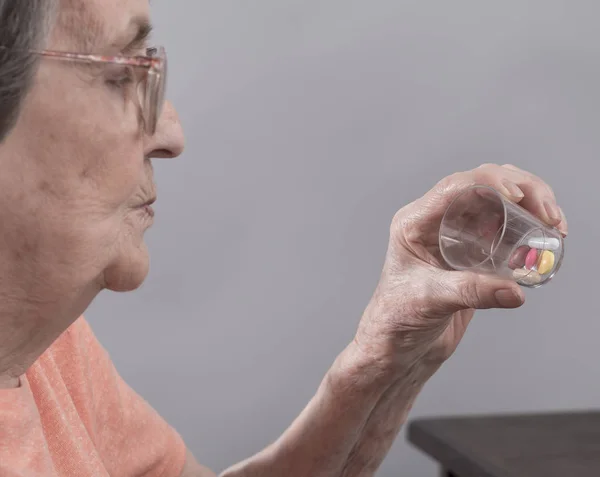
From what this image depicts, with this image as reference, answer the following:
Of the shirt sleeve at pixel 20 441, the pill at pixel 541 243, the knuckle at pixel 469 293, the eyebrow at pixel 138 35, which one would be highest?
the eyebrow at pixel 138 35

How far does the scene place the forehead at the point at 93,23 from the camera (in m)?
0.86

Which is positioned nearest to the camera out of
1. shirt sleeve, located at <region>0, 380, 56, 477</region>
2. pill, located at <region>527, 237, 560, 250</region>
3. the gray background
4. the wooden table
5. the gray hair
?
the gray hair

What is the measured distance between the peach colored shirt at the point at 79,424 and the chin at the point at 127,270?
0.51 feet

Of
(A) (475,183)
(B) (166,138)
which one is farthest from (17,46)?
(A) (475,183)

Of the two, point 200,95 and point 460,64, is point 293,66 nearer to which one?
point 200,95

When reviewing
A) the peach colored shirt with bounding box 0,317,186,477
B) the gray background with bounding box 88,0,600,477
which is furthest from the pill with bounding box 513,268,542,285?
the gray background with bounding box 88,0,600,477

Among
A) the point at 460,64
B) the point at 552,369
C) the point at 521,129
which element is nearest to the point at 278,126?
the point at 460,64

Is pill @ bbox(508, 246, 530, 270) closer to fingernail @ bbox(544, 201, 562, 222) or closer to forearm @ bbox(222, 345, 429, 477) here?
fingernail @ bbox(544, 201, 562, 222)

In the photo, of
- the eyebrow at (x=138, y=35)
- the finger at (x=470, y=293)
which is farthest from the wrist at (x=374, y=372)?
the eyebrow at (x=138, y=35)

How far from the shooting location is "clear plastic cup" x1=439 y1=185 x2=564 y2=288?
1003 millimetres

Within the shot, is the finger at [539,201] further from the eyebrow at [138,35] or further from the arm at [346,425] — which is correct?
the eyebrow at [138,35]

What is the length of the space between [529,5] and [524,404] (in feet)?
3.91

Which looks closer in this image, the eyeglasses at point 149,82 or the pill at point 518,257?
the eyeglasses at point 149,82

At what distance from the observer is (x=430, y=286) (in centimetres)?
107
